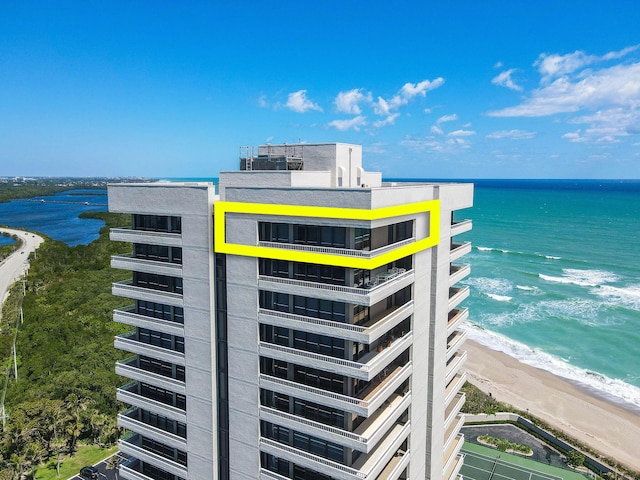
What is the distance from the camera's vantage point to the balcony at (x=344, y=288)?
2531 cm

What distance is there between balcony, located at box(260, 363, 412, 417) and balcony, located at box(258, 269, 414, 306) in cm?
554

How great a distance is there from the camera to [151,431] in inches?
1350

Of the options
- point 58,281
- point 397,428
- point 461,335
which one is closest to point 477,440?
point 461,335

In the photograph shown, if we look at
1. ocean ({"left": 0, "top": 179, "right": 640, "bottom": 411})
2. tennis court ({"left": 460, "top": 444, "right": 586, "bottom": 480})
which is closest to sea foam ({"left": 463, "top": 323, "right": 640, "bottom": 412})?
ocean ({"left": 0, "top": 179, "right": 640, "bottom": 411})

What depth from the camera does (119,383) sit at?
65.8m

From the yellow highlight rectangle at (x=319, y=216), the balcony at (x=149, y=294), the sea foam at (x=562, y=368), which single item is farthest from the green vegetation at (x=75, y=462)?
the sea foam at (x=562, y=368)

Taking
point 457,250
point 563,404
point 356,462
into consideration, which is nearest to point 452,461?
point 356,462

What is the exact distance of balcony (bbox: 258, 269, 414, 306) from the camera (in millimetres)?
25312

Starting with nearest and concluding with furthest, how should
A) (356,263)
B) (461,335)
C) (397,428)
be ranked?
(356,263) < (397,428) < (461,335)

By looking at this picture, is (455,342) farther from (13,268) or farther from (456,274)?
(13,268)

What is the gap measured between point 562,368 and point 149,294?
3235 inches

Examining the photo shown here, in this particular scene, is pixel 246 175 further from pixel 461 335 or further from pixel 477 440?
pixel 477 440

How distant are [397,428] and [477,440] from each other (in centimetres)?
3172

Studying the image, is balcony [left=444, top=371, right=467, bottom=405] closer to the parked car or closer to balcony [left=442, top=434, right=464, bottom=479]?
balcony [left=442, top=434, right=464, bottom=479]
